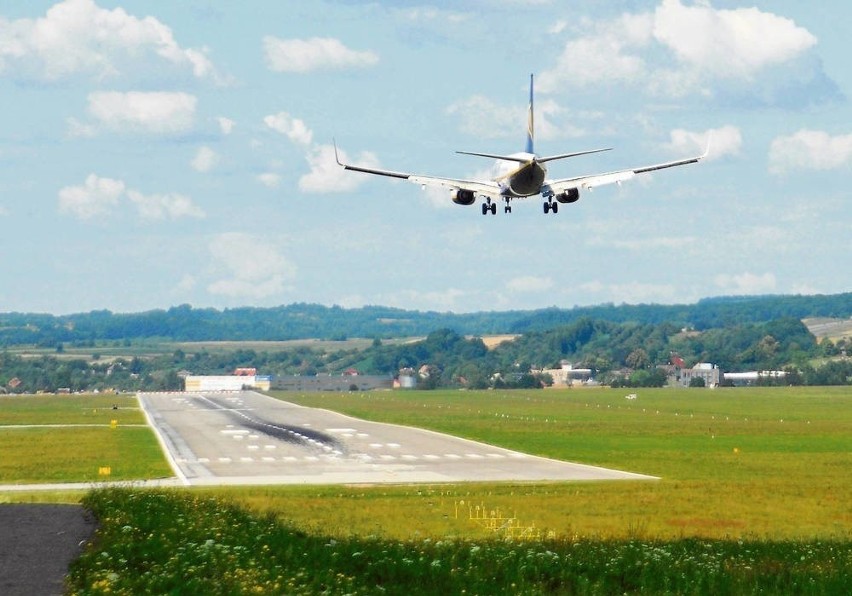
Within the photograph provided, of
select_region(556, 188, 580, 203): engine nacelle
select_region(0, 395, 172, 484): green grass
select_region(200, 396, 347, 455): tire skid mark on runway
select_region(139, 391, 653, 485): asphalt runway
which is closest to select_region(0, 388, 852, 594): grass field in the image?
select_region(0, 395, 172, 484): green grass

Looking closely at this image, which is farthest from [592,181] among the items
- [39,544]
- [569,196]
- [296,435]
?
[296,435]

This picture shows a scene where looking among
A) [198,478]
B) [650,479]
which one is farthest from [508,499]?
[198,478]

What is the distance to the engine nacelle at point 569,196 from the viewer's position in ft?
218

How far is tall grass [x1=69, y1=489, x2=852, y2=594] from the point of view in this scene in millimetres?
30719

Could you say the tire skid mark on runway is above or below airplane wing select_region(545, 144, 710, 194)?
below

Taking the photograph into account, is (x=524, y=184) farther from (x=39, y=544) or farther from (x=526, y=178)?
(x=39, y=544)

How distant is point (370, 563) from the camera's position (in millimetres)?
35531

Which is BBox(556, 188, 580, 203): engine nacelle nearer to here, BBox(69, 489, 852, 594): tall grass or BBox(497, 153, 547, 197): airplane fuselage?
BBox(497, 153, 547, 197): airplane fuselage

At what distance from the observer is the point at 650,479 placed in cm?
9119

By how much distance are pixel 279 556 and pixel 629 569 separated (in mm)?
10106

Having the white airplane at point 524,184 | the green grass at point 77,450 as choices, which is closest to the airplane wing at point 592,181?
the white airplane at point 524,184

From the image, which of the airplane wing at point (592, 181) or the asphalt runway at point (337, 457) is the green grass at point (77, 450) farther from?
the airplane wing at point (592, 181)

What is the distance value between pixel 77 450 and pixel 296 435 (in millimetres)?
26260

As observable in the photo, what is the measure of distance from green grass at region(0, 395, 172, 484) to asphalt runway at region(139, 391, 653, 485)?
2704 millimetres
